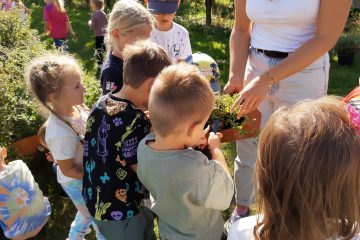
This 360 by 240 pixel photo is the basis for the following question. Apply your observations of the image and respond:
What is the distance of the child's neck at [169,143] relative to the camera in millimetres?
1767

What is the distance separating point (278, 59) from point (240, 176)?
0.97m

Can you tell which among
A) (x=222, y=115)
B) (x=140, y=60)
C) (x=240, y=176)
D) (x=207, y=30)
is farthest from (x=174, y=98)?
(x=207, y=30)

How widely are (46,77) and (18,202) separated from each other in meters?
0.90

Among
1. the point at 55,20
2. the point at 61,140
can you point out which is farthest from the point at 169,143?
the point at 55,20

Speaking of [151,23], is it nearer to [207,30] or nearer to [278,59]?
[278,59]

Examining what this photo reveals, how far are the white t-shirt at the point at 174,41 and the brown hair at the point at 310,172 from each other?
219cm

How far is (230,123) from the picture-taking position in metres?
2.16

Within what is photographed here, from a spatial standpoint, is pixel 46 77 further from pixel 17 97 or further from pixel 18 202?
pixel 17 97

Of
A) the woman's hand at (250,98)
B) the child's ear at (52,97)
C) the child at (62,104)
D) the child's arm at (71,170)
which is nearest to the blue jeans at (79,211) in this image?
the child at (62,104)

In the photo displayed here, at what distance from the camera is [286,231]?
1271 mm

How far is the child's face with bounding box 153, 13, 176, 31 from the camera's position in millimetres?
3381

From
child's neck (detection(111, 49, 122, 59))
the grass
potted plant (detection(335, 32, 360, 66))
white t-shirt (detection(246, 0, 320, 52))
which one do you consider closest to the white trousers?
white t-shirt (detection(246, 0, 320, 52))

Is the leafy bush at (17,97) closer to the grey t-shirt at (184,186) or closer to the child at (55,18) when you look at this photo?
the grey t-shirt at (184,186)

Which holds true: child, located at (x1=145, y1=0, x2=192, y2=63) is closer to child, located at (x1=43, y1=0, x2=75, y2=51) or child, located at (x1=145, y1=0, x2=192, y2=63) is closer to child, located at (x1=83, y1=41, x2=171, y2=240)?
child, located at (x1=83, y1=41, x2=171, y2=240)
